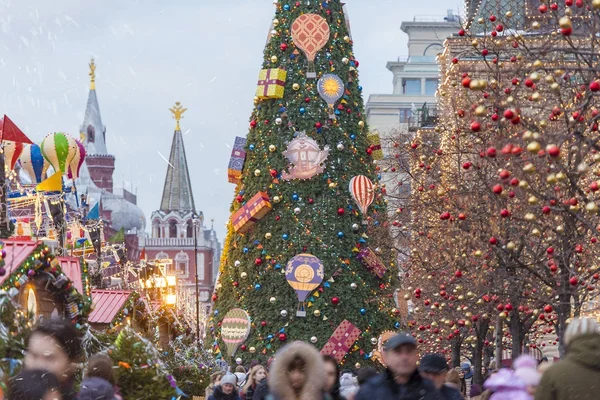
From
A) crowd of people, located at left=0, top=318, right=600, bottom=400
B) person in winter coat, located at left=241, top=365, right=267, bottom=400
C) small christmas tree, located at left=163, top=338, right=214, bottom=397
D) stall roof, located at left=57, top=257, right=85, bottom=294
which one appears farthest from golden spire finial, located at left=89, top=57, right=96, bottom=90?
crowd of people, located at left=0, top=318, right=600, bottom=400

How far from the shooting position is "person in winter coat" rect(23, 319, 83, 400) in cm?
820

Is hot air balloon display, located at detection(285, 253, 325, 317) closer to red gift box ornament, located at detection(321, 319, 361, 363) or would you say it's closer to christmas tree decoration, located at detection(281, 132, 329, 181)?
red gift box ornament, located at detection(321, 319, 361, 363)

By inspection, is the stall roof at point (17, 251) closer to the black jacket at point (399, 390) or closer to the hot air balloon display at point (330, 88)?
the black jacket at point (399, 390)

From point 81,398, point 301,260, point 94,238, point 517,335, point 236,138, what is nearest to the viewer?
point 81,398

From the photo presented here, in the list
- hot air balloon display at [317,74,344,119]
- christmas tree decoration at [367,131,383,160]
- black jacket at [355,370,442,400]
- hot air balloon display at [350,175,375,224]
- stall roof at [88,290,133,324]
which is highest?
hot air balloon display at [317,74,344,119]

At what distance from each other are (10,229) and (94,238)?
16128 millimetres

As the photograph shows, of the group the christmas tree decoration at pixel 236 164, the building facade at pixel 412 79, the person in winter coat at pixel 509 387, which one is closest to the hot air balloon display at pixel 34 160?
the christmas tree decoration at pixel 236 164

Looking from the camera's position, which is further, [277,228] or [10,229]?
[277,228]

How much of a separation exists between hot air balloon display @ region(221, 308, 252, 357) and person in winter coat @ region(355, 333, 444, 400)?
68.8 feet

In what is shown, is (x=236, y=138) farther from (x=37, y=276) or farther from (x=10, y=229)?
(x=37, y=276)

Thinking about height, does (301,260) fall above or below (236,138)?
below

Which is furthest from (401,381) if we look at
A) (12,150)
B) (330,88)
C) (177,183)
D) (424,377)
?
(177,183)

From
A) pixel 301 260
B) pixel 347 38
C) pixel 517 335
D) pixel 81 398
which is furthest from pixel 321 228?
pixel 81 398

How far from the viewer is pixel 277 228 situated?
95.4ft
